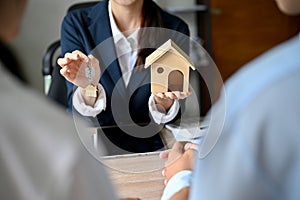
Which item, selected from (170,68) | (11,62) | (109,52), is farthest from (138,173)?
(11,62)

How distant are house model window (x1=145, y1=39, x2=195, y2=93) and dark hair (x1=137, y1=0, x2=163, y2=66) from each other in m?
0.34

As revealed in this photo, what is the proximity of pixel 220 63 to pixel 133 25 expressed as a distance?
1421mm

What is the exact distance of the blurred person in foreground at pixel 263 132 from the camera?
1.63 ft

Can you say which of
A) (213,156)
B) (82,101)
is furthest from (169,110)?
(213,156)

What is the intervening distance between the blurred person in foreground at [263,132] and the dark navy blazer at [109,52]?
90cm

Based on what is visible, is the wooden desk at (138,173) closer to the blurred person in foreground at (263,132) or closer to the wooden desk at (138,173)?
the wooden desk at (138,173)

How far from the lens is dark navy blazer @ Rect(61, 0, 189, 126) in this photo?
4.87 ft

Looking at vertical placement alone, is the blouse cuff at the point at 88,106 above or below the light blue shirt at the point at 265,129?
below

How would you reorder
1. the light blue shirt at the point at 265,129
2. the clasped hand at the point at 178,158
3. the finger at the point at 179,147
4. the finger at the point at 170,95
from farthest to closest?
1. the finger at the point at 170,95
2. the finger at the point at 179,147
3. the clasped hand at the point at 178,158
4. the light blue shirt at the point at 265,129

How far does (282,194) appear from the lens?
20.6 inches

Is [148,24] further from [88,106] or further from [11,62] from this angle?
[11,62]

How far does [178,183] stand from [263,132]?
41 centimetres

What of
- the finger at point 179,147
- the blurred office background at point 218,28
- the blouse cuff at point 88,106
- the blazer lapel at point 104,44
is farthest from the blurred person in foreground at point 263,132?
the blurred office background at point 218,28

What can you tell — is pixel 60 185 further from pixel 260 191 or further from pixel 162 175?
pixel 162 175
